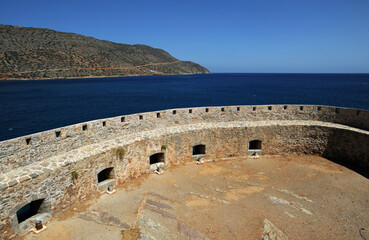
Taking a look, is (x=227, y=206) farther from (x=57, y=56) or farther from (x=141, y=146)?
(x=57, y=56)

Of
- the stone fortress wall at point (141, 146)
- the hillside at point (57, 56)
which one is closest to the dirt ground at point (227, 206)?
the stone fortress wall at point (141, 146)

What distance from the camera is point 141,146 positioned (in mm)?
12906

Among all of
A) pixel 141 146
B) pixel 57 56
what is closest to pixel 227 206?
pixel 141 146

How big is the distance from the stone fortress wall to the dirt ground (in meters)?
0.93

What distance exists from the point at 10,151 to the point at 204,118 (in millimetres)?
11748

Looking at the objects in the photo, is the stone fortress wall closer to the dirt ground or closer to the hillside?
the dirt ground

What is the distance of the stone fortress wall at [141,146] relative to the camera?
8898 mm

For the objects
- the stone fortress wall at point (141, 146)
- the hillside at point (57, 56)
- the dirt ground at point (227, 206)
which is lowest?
the dirt ground at point (227, 206)

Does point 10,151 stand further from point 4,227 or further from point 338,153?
point 338,153

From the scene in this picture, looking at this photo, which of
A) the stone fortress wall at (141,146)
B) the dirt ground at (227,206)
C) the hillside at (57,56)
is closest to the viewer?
the stone fortress wall at (141,146)

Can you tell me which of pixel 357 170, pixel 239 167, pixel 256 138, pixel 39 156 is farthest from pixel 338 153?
pixel 39 156

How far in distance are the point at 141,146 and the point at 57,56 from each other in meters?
→ 75.0

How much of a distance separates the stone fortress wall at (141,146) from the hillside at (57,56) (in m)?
71.9

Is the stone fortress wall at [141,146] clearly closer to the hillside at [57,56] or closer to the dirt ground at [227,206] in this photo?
the dirt ground at [227,206]
